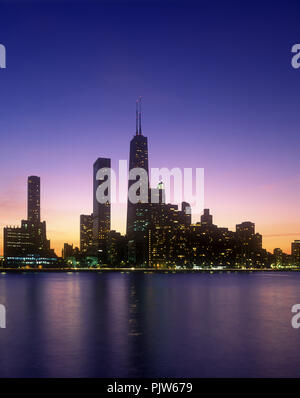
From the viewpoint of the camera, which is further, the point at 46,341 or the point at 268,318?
the point at 268,318

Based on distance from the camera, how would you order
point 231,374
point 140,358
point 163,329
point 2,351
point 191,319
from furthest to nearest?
point 191,319
point 163,329
point 2,351
point 140,358
point 231,374

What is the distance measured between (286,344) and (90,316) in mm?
28099

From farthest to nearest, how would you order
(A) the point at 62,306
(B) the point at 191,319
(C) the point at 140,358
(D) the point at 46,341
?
(A) the point at 62,306 → (B) the point at 191,319 → (D) the point at 46,341 → (C) the point at 140,358
